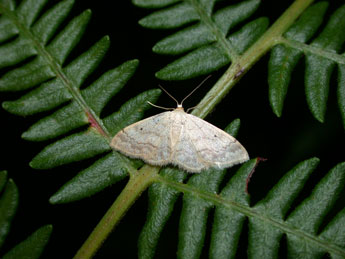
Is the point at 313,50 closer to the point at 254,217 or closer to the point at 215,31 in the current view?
the point at 215,31

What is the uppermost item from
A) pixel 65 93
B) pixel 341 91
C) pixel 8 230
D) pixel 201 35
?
pixel 65 93

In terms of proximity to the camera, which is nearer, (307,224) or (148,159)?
(307,224)

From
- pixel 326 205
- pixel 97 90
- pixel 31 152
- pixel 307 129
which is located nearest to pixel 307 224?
pixel 326 205

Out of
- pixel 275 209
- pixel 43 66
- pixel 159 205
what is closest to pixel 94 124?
pixel 43 66

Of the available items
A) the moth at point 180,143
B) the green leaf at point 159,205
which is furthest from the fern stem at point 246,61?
the green leaf at point 159,205

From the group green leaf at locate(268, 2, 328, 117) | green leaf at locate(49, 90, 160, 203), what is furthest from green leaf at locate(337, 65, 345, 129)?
green leaf at locate(49, 90, 160, 203)

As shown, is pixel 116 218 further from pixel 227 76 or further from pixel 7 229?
pixel 227 76

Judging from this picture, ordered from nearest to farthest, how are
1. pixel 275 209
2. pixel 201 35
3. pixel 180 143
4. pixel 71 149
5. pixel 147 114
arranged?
pixel 275 209, pixel 71 149, pixel 201 35, pixel 180 143, pixel 147 114

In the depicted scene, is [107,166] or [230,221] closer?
[230,221]
